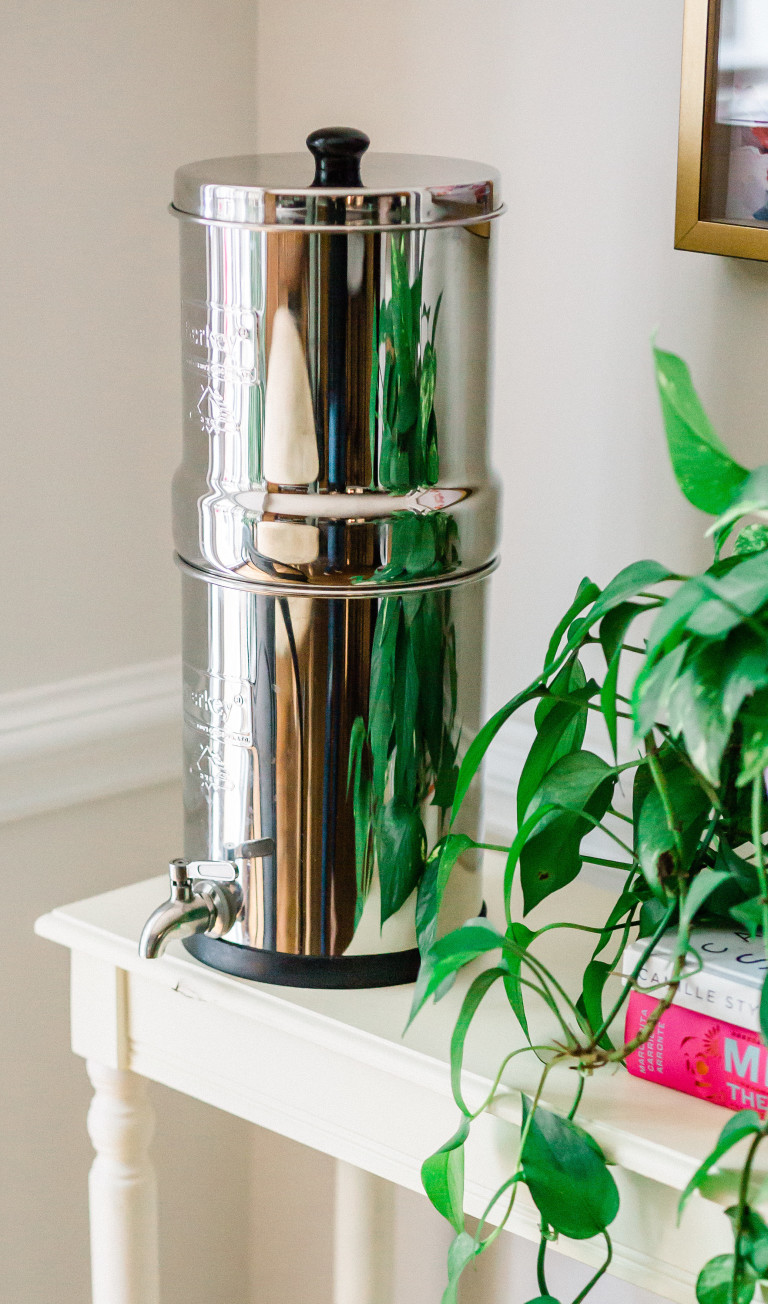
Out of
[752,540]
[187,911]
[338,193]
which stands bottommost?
[187,911]

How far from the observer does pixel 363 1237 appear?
1103 mm

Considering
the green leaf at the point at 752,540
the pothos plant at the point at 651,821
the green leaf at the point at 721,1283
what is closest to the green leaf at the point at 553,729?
the pothos plant at the point at 651,821

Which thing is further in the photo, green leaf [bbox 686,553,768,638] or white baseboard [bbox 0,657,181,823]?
white baseboard [bbox 0,657,181,823]

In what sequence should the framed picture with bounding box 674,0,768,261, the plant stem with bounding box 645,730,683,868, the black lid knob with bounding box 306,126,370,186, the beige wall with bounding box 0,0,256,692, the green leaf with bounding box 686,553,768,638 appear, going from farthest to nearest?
the beige wall with bounding box 0,0,256,692 → the framed picture with bounding box 674,0,768,261 → the black lid knob with bounding box 306,126,370,186 → the plant stem with bounding box 645,730,683,868 → the green leaf with bounding box 686,553,768,638

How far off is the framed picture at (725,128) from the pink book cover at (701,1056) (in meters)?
0.44

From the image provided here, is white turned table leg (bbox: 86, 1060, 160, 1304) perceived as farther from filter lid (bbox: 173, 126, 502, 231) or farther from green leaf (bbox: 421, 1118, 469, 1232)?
filter lid (bbox: 173, 126, 502, 231)

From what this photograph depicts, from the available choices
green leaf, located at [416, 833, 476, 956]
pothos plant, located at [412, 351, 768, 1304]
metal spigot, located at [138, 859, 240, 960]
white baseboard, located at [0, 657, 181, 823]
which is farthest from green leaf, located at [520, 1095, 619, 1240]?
white baseboard, located at [0, 657, 181, 823]

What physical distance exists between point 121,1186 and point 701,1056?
1.38ft

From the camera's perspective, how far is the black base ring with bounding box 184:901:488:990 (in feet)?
2.60

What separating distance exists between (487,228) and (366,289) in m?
0.08

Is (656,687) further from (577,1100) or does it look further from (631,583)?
(577,1100)

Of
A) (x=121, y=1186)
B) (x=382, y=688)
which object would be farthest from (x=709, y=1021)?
(x=121, y=1186)

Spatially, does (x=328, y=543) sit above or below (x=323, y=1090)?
above

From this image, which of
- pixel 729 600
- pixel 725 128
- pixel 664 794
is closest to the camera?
pixel 729 600
